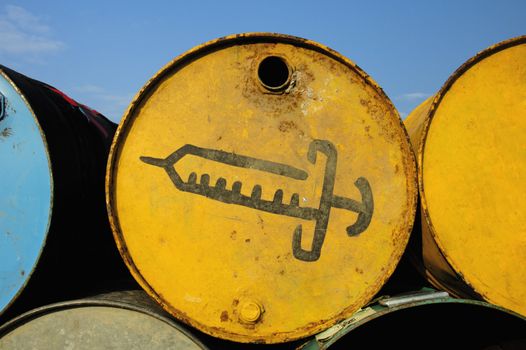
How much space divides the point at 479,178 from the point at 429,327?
27.0 inches

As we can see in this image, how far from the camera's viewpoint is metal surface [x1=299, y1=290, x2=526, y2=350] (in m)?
1.76

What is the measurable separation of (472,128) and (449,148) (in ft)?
0.49

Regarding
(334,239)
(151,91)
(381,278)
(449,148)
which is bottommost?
(381,278)

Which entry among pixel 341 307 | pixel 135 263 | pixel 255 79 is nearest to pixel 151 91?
pixel 255 79

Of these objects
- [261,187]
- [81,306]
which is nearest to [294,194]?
[261,187]

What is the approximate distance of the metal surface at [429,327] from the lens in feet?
5.78

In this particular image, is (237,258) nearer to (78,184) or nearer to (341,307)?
(341,307)

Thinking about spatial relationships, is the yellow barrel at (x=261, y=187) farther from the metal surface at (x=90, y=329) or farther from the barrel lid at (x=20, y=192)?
the barrel lid at (x=20, y=192)

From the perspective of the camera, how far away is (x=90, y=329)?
1.90 metres

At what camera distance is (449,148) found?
6.81ft

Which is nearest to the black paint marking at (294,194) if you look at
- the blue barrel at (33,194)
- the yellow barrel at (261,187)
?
the yellow barrel at (261,187)

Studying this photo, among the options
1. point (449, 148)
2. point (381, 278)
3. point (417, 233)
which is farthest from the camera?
point (417, 233)

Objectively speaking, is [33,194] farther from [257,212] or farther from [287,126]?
[287,126]

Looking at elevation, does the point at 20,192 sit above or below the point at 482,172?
below
